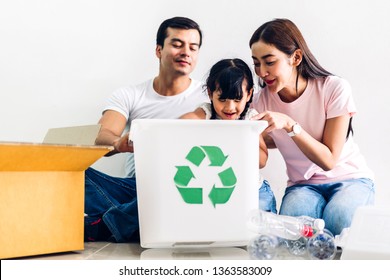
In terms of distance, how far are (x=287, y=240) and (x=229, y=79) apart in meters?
0.50

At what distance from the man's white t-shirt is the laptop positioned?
495 mm

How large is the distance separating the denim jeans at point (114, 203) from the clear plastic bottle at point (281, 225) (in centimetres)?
19

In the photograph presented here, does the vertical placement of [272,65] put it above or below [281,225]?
above

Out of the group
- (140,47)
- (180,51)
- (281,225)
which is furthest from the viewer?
(140,47)

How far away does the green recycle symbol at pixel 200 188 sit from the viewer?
1.47 m

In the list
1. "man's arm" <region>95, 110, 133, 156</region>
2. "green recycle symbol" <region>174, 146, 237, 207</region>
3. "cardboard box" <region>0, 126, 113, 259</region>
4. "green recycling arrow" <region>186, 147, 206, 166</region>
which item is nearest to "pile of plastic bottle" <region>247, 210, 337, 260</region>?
"green recycle symbol" <region>174, 146, 237, 207</region>

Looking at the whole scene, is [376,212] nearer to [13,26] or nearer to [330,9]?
[330,9]

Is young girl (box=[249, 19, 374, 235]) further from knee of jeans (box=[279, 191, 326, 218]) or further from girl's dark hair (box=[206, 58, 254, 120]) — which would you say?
girl's dark hair (box=[206, 58, 254, 120])

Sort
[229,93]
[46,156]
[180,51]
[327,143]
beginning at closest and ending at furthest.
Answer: [46,156] < [229,93] < [327,143] < [180,51]

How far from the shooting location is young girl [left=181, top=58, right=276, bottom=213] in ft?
5.66

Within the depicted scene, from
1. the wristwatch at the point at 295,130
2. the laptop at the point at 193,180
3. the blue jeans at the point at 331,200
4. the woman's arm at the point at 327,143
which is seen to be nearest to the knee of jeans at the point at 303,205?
the blue jeans at the point at 331,200

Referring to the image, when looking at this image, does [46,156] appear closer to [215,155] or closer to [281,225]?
[215,155]

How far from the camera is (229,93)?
172cm

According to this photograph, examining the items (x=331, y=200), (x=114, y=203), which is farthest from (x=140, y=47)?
(x=331, y=200)
